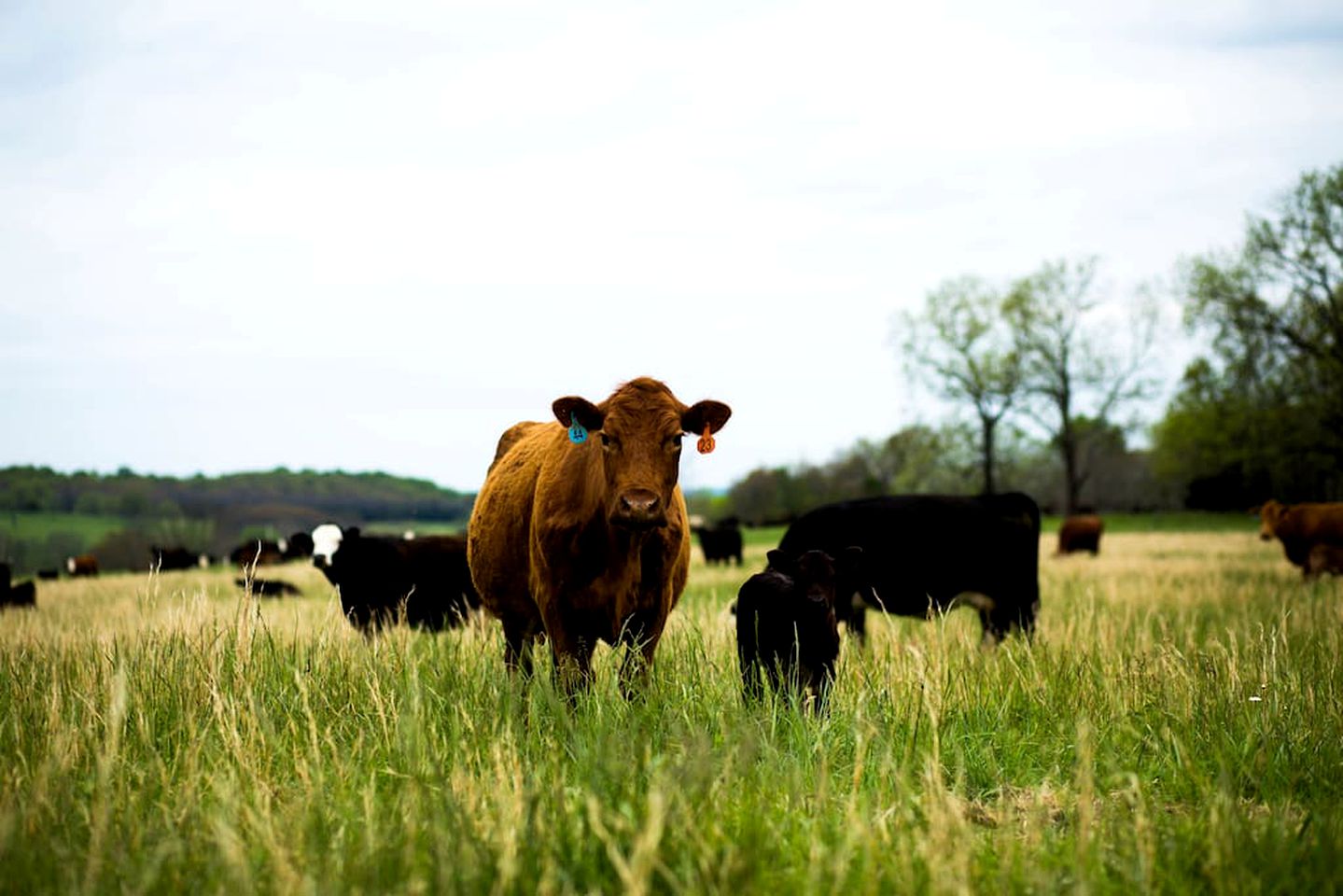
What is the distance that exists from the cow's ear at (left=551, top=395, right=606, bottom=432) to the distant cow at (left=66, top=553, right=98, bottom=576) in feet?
98.9

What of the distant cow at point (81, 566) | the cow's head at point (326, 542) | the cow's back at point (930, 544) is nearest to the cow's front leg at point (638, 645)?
the cow's back at point (930, 544)

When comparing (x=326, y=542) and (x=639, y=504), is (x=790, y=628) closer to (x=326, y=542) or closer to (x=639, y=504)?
(x=639, y=504)

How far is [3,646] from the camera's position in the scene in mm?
6465

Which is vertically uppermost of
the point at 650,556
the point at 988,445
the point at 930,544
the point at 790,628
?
the point at 988,445

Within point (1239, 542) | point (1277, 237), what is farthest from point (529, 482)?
point (1277, 237)

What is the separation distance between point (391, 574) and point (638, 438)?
6.27 metres

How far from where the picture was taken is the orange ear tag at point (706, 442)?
5548 mm

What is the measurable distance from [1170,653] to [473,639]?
474 cm

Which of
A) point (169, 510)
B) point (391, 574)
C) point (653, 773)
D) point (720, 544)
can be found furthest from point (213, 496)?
point (653, 773)

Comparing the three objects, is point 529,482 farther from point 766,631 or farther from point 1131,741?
point 1131,741

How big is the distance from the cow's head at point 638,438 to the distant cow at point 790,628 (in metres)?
0.67

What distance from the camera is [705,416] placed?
5.58 meters

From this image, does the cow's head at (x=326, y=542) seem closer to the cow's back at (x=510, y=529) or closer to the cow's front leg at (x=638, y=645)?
the cow's back at (x=510, y=529)

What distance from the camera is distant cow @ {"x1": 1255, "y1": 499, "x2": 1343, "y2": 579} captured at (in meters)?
17.6
